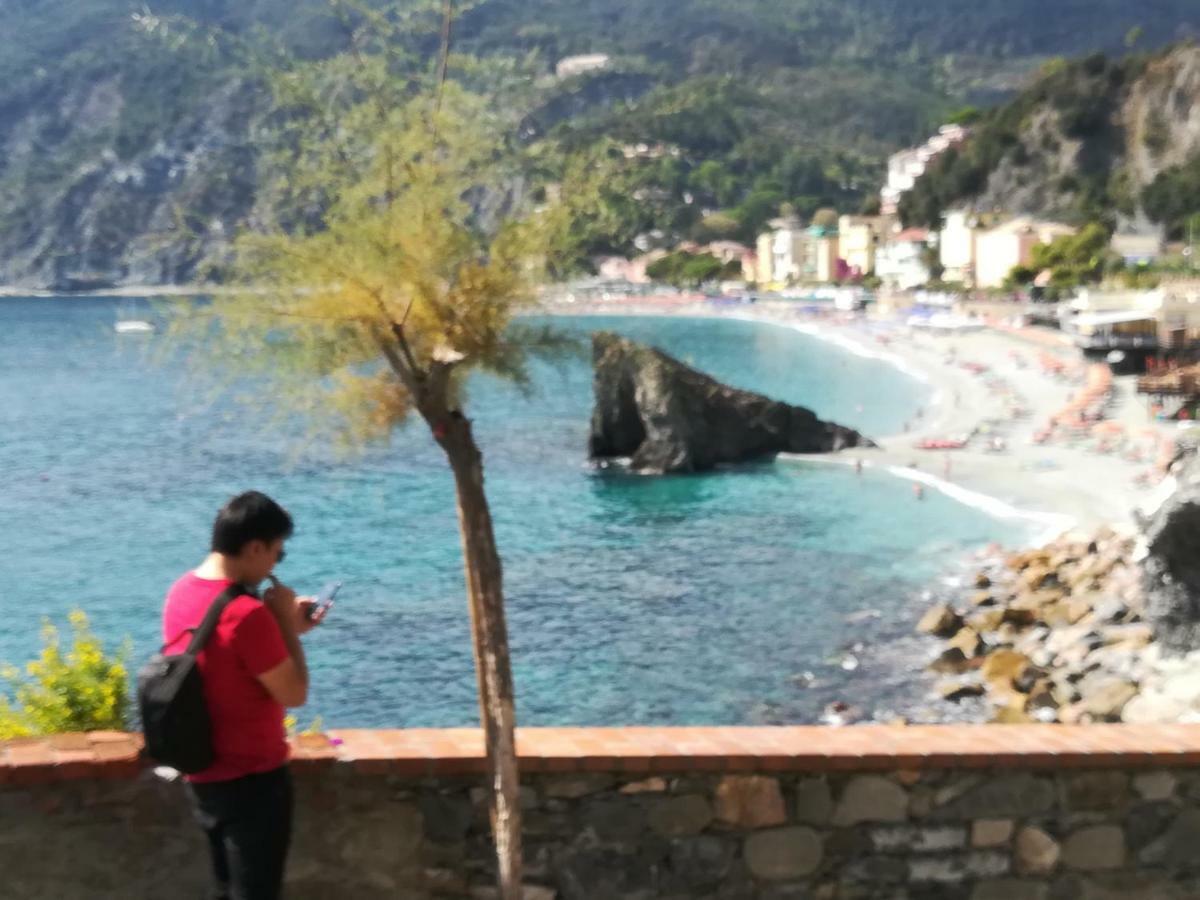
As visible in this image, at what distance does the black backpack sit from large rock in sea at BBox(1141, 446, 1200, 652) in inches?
425

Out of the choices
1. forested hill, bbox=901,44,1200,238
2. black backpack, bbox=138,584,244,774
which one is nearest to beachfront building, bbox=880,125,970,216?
forested hill, bbox=901,44,1200,238

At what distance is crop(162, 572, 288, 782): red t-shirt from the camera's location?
3.52 meters

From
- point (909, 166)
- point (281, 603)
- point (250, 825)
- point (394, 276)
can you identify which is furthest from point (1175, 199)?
point (250, 825)

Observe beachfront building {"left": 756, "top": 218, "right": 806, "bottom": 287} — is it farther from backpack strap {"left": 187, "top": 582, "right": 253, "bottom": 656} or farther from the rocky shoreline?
backpack strap {"left": 187, "top": 582, "right": 253, "bottom": 656}

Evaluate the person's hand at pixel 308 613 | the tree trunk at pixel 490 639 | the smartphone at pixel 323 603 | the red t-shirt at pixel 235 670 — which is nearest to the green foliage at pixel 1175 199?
the smartphone at pixel 323 603

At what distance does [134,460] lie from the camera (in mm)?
43625

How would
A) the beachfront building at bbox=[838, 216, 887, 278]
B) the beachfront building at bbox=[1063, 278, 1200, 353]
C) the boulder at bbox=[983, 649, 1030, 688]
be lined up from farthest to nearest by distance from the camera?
the beachfront building at bbox=[838, 216, 887, 278] < the beachfront building at bbox=[1063, 278, 1200, 353] < the boulder at bbox=[983, 649, 1030, 688]

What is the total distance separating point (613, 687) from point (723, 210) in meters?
172

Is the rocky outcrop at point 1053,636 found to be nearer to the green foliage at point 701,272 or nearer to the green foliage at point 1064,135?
the green foliage at point 1064,135

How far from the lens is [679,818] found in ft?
14.6

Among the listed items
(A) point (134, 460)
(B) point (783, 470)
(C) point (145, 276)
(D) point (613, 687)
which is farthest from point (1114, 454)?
(C) point (145, 276)

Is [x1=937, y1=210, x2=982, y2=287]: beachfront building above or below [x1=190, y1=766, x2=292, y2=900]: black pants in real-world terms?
above

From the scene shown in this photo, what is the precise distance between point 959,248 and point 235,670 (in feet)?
378

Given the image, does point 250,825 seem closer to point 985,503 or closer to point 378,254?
point 378,254
